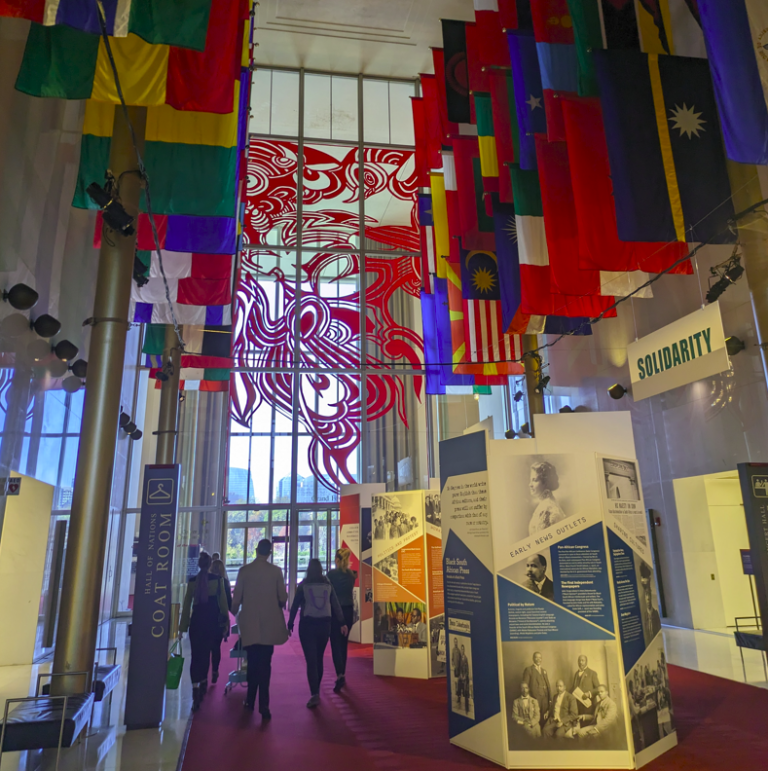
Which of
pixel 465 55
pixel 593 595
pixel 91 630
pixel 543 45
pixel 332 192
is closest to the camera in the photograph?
pixel 593 595

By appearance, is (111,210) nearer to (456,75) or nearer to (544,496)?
(544,496)

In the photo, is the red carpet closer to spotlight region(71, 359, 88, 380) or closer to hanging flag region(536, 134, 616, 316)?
spotlight region(71, 359, 88, 380)

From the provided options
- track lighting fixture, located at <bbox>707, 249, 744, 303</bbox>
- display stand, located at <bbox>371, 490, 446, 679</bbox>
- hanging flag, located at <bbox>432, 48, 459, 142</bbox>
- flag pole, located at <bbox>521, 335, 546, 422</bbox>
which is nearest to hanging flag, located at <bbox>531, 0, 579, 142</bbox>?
track lighting fixture, located at <bbox>707, 249, 744, 303</bbox>

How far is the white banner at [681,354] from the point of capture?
678 centimetres

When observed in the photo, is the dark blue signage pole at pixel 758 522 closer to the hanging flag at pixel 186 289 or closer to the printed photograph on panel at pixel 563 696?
the printed photograph on panel at pixel 563 696

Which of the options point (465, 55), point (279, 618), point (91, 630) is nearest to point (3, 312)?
point (91, 630)

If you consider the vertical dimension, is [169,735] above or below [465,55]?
below

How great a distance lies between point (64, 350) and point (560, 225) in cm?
627

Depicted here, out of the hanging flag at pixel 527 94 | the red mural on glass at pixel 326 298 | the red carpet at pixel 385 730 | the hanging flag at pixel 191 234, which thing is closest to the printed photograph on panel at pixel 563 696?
the red carpet at pixel 385 730

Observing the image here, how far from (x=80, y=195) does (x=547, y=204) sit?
542cm

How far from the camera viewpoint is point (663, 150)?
6.25 meters

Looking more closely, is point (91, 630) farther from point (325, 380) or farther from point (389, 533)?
point (325, 380)

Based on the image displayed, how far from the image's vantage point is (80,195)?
6.38 metres

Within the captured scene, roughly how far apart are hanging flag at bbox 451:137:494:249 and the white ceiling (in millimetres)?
6128
